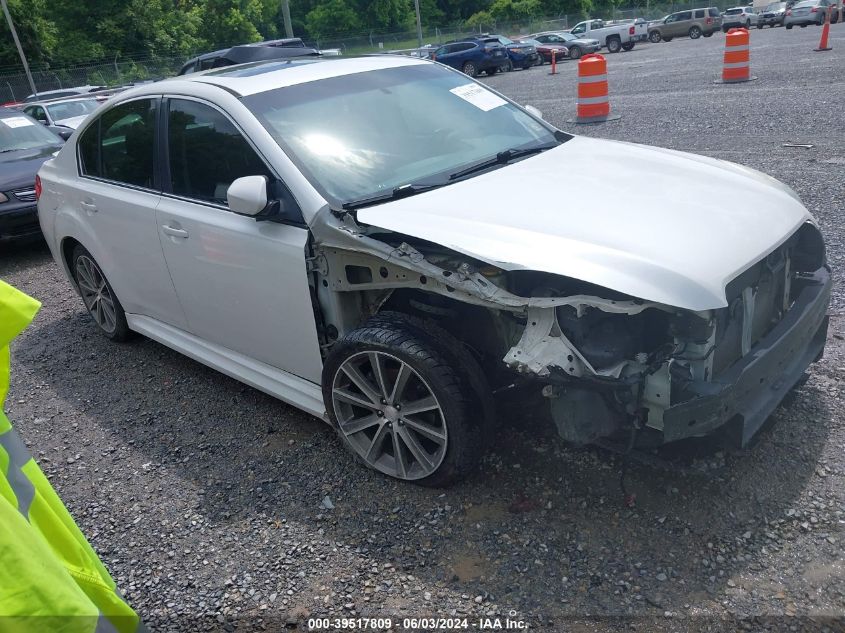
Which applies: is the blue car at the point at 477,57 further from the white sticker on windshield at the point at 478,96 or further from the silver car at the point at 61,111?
the white sticker on windshield at the point at 478,96

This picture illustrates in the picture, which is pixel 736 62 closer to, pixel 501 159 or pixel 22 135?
pixel 22 135

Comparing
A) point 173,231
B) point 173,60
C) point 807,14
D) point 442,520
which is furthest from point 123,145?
point 173,60

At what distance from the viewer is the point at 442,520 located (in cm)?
312

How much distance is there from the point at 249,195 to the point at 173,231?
0.90 metres

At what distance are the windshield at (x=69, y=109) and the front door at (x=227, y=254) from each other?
14281 mm

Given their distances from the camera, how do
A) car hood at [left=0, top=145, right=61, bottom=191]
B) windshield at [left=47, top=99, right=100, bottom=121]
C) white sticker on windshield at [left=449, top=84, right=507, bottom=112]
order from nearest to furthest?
white sticker on windshield at [left=449, top=84, right=507, bottom=112]
car hood at [left=0, top=145, right=61, bottom=191]
windshield at [left=47, top=99, right=100, bottom=121]

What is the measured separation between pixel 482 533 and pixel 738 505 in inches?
41.0

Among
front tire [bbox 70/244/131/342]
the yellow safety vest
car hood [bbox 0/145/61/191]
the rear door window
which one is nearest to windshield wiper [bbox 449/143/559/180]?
the rear door window

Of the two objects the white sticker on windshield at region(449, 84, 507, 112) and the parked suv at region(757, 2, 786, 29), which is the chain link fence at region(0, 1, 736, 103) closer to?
the parked suv at region(757, 2, 786, 29)

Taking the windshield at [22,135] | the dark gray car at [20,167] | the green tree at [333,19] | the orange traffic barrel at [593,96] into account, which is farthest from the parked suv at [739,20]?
the green tree at [333,19]

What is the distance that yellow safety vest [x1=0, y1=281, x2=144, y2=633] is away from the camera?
123 cm

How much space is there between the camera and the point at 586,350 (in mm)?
2727

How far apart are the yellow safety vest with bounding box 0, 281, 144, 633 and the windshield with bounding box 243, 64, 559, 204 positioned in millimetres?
1933

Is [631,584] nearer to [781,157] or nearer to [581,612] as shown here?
[581,612]
